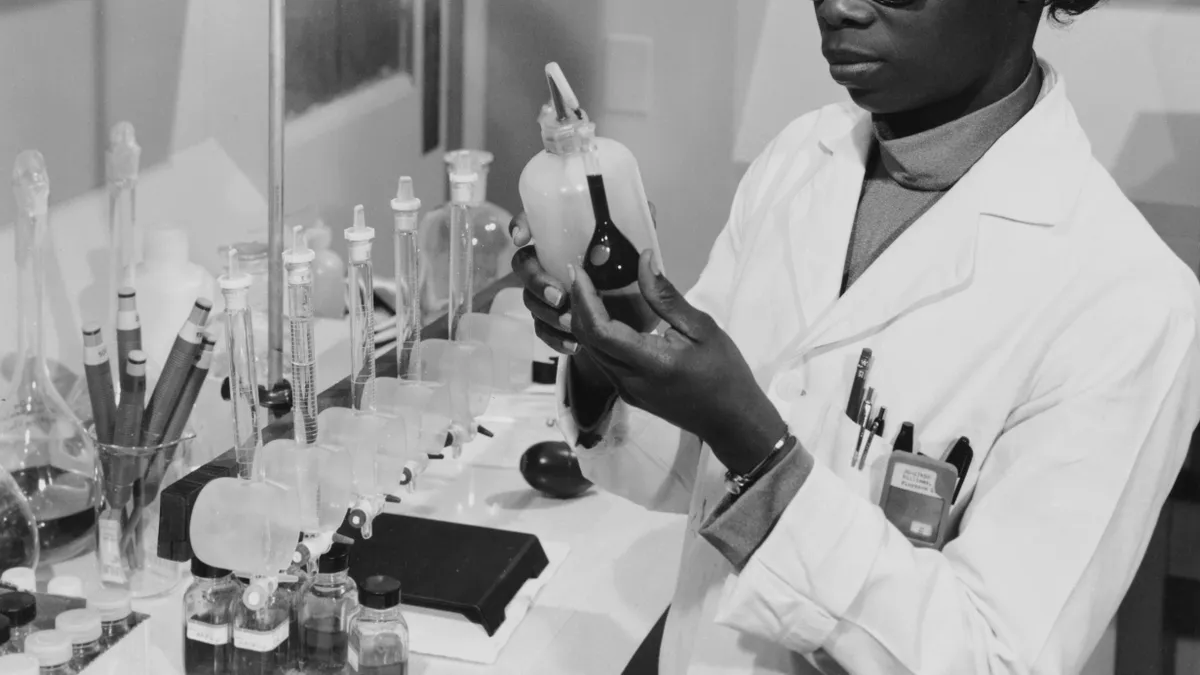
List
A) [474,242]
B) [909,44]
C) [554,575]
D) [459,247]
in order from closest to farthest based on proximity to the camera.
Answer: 1. [909,44]
2. [554,575]
3. [459,247]
4. [474,242]

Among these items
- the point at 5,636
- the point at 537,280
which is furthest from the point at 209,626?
the point at 537,280

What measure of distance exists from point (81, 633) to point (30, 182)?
2.03ft

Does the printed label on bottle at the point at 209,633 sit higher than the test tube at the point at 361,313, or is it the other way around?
the test tube at the point at 361,313

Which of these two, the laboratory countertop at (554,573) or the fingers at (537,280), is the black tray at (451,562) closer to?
the laboratory countertop at (554,573)

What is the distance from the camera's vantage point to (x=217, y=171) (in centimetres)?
205

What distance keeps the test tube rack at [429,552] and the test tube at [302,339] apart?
71 millimetres

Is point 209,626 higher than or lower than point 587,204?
lower

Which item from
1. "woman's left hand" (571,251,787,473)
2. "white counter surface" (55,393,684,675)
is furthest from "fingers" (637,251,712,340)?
"white counter surface" (55,393,684,675)

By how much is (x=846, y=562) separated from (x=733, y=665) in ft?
0.86

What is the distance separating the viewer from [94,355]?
64.0 inches

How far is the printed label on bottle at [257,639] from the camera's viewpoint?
1465 mm

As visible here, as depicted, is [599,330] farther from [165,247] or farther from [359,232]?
[165,247]

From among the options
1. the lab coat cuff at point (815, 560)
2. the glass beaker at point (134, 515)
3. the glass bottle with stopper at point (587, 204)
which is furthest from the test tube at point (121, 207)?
the lab coat cuff at point (815, 560)

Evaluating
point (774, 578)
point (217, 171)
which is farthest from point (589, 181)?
point (217, 171)
